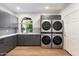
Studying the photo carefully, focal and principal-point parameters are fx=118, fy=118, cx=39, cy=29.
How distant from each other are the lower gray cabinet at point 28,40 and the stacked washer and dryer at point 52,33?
45cm

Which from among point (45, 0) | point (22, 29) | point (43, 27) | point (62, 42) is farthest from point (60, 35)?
point (45, 0)

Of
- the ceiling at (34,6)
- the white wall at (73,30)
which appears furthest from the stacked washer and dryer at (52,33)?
the white wall at (73,30)

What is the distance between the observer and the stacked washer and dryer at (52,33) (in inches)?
249

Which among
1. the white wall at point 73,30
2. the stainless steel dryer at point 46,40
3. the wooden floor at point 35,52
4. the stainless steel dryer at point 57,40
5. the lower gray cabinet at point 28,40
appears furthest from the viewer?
the lower gray cabinet at point 28,40

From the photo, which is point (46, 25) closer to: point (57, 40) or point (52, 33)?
point (52, 33)

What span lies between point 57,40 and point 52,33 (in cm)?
46

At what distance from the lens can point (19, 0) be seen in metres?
1.15

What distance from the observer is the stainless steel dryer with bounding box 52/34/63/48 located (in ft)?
20.7

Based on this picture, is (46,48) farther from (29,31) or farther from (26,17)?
(26,17)

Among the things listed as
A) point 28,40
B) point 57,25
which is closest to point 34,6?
point 57,25

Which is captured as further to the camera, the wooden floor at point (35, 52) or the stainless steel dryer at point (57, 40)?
the stainless steel dryer at point (57, 40)

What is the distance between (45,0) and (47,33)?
533cm

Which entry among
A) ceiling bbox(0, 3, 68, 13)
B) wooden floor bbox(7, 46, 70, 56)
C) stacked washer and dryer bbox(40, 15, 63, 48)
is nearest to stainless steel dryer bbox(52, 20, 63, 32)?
stacked washer and dryer bbox(40, 15, 63, 48)

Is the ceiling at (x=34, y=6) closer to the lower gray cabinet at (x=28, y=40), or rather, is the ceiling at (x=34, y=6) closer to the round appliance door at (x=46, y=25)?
the round appliance door at (x=46, y=25)
